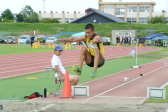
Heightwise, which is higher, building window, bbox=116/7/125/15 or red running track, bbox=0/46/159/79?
building window, bbox=116/7/125/15

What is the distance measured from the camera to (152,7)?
121688 millimetres

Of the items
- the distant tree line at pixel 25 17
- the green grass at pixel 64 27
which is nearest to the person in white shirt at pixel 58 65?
the green grass at pixel 64 27

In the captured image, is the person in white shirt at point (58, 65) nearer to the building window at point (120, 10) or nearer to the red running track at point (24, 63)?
the red running track at point (24, 63)

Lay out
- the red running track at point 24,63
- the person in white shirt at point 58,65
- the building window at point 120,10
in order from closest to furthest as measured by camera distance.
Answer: the person in white shirt at point 58,65, the red running track at point 24,63, the building window at point 120,10

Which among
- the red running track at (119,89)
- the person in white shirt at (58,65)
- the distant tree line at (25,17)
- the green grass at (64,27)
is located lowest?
the red running track at (119,89)

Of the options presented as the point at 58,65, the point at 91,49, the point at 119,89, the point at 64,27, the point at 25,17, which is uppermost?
the point at 25,17

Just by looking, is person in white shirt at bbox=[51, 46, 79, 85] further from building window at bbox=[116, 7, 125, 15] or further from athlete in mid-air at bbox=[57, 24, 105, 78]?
building window at bbox=[116, 7, 125, 15]

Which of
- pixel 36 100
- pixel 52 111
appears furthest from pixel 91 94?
pixel 52 111

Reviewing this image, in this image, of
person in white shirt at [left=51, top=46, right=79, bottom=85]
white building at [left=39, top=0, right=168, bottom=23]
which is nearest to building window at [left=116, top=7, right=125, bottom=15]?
white building at [left=39, top=0, right=168, bottom=23]

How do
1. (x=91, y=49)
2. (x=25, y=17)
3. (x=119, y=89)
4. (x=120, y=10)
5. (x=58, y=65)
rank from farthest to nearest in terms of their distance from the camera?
(x=120, y=10) < (x=25, y=17) < (x=119, y=89) < (x=58, y=65) < (x=91, y=49)

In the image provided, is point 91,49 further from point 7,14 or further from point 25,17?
point 7,14

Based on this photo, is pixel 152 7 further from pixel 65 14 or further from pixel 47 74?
pixel 47 74

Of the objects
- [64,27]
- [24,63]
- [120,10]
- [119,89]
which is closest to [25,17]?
[120,10]

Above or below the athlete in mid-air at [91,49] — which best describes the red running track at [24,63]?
below
